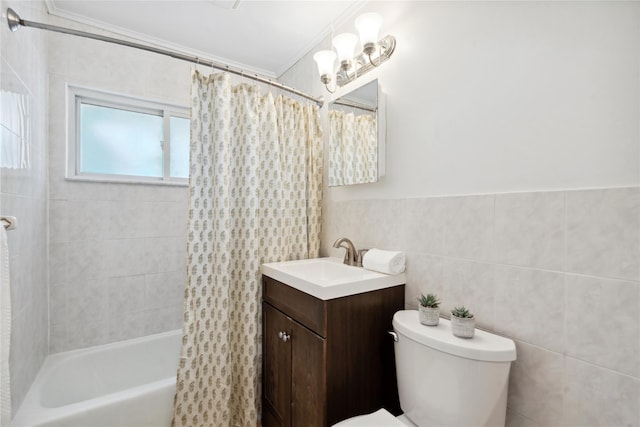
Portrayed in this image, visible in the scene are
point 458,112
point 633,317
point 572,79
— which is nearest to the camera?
point 633,317

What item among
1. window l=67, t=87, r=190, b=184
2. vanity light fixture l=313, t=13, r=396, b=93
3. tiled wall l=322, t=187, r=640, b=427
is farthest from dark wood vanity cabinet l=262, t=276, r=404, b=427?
window l=67, t=87, r=190, b=184

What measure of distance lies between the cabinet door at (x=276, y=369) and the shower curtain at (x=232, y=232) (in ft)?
0.22

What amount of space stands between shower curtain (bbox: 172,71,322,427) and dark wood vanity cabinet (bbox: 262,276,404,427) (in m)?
0.30

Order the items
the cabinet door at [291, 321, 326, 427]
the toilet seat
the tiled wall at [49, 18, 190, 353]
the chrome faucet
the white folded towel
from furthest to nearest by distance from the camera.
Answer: the tiled wall at [49, 18, 190, 353]
the chrome faucet
the white folded towel
the cabinet door at [291, 321, 326, 427]
the toilet seat

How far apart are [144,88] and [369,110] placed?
1709 mm

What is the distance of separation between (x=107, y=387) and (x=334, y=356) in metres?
1.73

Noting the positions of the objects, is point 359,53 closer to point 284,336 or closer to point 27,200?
point 284,336

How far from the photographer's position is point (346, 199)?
177cm

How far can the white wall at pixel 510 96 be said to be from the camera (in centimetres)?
77

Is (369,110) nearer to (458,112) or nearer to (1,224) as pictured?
(458,112)

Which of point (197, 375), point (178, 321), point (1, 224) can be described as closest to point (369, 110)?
point (1, 224)

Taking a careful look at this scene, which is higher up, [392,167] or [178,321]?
[392,167]

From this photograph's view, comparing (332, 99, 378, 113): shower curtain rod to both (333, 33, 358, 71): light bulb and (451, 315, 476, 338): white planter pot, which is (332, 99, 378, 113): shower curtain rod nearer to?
(333, 33, 358, 71): light bulb

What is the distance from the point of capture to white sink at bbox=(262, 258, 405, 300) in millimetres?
1144
